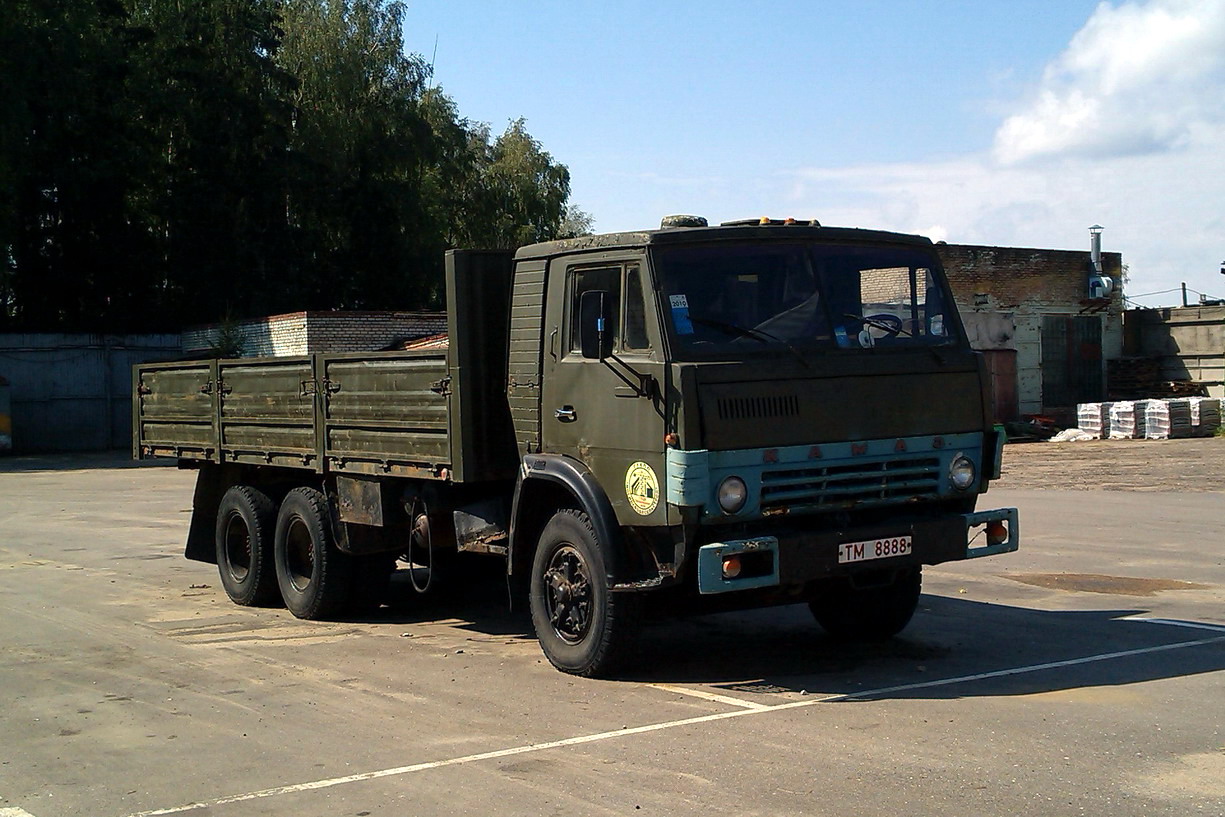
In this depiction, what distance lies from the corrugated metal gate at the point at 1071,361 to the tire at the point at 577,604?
33.9 meters

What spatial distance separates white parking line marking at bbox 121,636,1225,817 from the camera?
19.2ft

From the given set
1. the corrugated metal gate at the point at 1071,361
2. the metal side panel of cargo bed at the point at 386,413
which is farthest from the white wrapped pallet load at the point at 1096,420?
the metal side panel of cargo bed at the point at 386,413

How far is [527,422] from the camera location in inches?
335

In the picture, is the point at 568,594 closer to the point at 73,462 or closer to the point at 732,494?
the point at 732,494

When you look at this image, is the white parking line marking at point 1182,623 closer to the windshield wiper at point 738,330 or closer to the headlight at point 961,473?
the headlight at point 961,473

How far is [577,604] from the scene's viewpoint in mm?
8078

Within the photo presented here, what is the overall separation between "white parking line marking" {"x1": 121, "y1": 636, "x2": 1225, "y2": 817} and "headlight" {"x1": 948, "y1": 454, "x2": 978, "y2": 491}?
1.15 meters

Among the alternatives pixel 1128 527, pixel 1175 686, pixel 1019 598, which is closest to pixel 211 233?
pixel 1128 527

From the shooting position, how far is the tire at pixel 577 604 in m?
7.79

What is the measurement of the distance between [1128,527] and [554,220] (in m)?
46.2

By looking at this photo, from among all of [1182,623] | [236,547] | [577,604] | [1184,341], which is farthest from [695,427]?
A: [1184,341]

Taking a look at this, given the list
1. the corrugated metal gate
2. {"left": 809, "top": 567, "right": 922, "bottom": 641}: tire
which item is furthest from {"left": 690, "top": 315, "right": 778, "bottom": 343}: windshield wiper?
the corrugated metal gate

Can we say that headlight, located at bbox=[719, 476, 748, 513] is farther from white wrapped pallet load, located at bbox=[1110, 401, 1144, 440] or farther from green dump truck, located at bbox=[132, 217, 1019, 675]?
white wrapped pallet load, located at bbox=[1110, 401, 1144, 440]

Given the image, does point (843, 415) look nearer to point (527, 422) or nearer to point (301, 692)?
point (527, 422)
